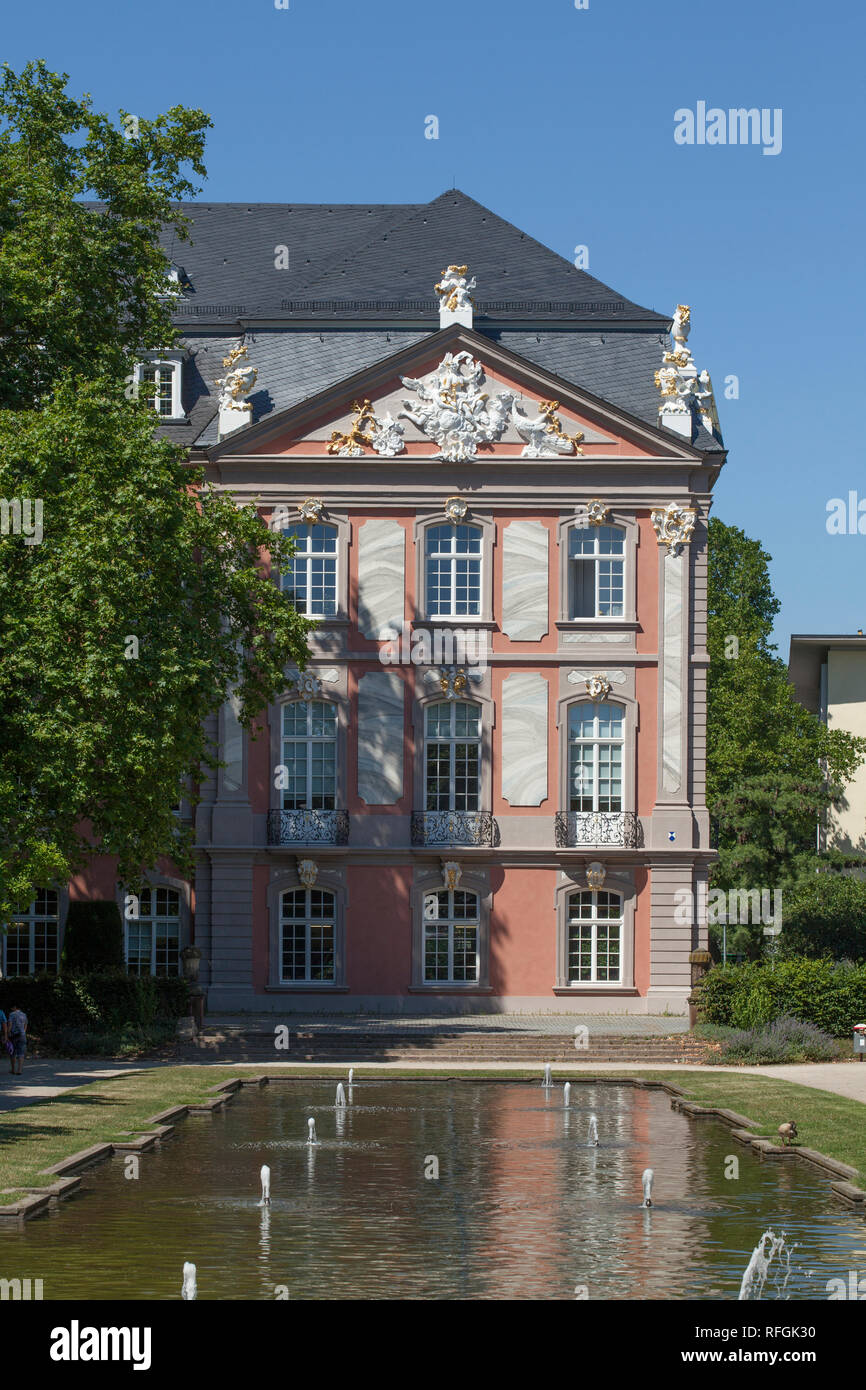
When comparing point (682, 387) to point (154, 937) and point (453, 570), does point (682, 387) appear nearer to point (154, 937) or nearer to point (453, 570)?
point (453, 570)

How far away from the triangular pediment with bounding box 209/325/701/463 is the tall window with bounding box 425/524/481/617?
5.24ft

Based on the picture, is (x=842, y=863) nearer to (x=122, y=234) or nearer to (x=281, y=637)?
(x=281, y=637)

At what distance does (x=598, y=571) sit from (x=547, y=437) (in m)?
3.03

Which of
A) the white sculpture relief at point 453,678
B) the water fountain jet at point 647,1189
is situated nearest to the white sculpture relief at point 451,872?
the white sculpture relief at point 453,678

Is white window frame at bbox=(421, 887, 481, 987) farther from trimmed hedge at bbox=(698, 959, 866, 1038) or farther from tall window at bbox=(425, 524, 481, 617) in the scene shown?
trimmed hedge at bbox=(698, 959, 866, 1038)

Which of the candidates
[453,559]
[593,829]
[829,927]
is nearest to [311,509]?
[453,559]

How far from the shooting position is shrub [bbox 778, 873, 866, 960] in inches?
1667

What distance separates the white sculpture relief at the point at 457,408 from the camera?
128 feet

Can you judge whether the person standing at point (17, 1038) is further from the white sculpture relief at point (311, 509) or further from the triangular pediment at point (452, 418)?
the triangular pediment at point (452, 418)

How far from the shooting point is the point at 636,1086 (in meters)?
27.9

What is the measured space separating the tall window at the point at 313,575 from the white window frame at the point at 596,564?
498 centimetres

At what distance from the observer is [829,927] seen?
4266 centimetres

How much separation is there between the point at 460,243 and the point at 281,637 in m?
14.9

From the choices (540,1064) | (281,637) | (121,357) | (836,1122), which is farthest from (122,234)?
(836,1122)
